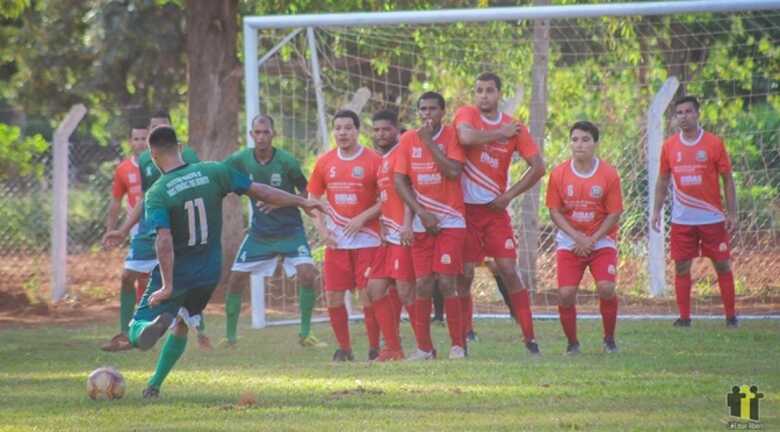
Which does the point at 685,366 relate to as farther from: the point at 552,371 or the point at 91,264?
the point at 91,264

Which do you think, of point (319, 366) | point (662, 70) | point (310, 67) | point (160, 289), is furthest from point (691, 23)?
point (160, 289)

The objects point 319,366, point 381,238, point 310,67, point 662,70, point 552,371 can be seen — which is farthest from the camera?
point 662,70

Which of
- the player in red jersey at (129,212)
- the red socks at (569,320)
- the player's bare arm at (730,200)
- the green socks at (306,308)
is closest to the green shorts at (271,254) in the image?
the green socks at (306,308)

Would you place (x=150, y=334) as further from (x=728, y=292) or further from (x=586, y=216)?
(x=728, y=292)

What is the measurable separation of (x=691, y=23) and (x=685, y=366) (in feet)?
29.6

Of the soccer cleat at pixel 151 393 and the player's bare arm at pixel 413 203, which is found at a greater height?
the player's bare arm at pixel 413 203

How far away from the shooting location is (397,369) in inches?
420

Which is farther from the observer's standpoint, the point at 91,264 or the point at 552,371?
the point at 91,264

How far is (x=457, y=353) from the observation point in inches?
456

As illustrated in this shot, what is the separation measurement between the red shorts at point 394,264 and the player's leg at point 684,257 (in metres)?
3.63

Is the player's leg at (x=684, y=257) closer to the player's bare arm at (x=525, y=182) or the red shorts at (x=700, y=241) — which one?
the red shorts at (x=700, y=241)

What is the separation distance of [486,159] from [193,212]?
3185 millimetres

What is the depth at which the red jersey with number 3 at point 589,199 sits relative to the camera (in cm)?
1176

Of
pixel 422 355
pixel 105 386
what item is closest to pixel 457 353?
pixel 422 355
